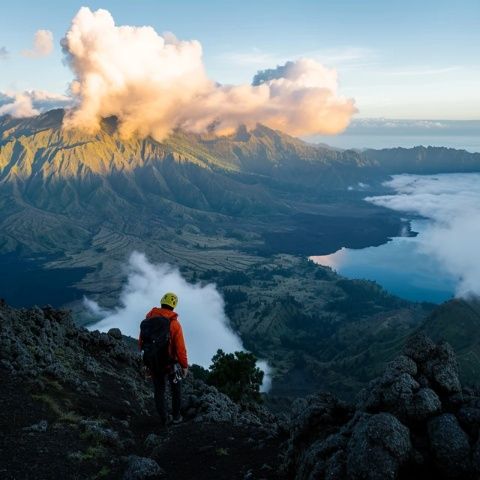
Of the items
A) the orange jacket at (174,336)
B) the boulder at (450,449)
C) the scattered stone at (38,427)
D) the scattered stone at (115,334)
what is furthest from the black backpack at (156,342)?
the scattered stone at (115,334)

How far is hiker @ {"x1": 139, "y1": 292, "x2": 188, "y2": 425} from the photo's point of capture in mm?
19062

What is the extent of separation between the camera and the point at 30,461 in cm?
1622

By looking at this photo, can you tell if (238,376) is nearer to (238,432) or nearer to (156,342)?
(238,432)

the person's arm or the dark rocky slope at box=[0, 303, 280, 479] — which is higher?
the person's arm

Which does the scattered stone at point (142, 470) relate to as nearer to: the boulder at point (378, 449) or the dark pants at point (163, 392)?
the dark pants at point (163, 392)

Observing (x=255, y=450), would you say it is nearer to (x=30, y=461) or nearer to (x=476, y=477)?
(x=30, y=461)

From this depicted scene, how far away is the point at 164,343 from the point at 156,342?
321 millimetres

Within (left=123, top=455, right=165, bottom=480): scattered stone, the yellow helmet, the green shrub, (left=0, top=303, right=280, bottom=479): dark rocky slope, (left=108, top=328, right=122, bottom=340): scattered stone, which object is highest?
the yellow helmet

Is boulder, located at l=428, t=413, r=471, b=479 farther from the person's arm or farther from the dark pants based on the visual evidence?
the dark pants

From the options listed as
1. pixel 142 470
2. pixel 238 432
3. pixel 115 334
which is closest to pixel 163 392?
pixel 238 432

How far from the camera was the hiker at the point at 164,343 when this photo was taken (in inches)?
750

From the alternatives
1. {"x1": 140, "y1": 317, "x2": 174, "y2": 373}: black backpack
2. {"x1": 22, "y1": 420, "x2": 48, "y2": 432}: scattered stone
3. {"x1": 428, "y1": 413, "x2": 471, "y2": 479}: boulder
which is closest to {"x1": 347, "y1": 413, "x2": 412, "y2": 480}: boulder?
{"x1": 428, "y1": 413, "x2": 471, "y2": 479}: boulder

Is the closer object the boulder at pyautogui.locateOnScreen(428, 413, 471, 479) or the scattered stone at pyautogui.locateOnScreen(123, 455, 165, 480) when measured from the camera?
the boulder at pyautogui.locateOnScreen(428, 413, 471, 479)

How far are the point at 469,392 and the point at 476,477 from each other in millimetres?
6860
